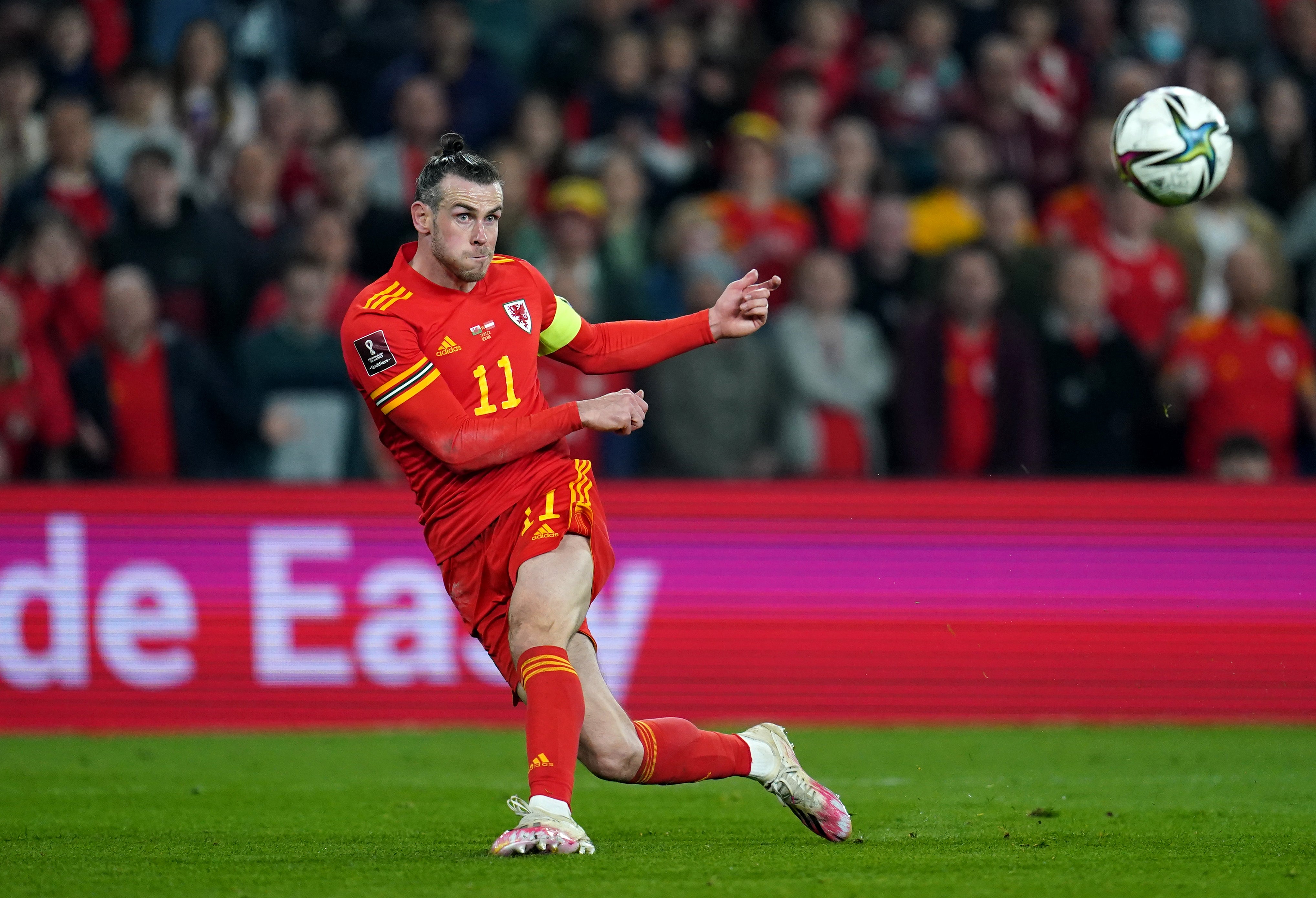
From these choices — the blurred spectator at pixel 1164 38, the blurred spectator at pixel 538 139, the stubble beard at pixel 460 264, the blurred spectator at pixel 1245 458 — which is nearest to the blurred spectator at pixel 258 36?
the blurred spectator at pixel 538 139

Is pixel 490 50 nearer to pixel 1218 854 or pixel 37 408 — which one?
pixel 37 408

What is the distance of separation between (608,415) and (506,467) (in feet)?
1.94

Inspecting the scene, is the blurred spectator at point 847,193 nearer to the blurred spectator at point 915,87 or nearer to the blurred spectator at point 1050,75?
the blurred spectator at point 915,87

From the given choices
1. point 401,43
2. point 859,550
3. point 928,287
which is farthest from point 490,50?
point 859,550

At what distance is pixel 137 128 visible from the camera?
42.4 feet

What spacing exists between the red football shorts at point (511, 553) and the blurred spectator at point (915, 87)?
7757 millimetres

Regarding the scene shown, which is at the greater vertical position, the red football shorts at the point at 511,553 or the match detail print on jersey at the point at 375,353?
the match detail print on jersey at the point at 375,353

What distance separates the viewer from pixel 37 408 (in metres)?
11.2

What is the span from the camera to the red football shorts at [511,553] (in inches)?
243

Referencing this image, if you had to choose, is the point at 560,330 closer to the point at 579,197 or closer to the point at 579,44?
the point at 579,197

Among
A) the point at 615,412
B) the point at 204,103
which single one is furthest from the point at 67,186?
the point at 615,412

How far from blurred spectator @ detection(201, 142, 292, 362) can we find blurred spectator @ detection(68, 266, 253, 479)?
778 mm

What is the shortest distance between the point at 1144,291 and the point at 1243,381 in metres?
1.12

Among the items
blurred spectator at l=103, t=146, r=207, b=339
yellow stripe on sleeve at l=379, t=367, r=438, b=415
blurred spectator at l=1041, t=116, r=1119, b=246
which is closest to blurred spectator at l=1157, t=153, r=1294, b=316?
blurred spectator at l=1041, t=116, r=1119, b=246
